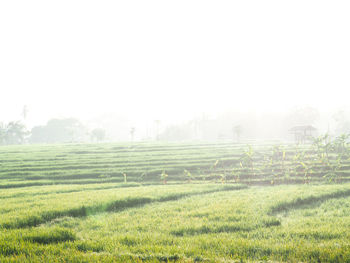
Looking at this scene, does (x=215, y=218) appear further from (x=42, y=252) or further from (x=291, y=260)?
(x=42, y=252)

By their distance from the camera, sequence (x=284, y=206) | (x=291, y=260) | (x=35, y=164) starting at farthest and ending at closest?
(x=35, y=164) < (x=284, y=206) < (x=291, y=260)

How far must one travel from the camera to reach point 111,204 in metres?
9.81

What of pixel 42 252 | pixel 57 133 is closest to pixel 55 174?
pixel 42 252

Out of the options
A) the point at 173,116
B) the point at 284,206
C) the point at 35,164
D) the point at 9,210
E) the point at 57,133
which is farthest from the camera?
the point at 173,116

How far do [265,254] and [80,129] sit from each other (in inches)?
4546

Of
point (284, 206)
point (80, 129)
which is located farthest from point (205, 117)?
point (284, 206)

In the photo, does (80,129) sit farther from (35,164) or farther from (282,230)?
(282,230)

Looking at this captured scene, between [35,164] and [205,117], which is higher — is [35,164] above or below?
below

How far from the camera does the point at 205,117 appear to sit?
358ft

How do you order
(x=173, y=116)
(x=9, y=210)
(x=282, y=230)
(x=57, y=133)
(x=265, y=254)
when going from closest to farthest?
(x=265, y=254), (x=282, y=230), (x=9, y=210), (x=57, y=133), (x=173, y=116)

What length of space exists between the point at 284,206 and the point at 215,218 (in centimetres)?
381

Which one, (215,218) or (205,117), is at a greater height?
(205,117)

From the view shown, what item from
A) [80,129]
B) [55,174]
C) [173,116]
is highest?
[173,116]

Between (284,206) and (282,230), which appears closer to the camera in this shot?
(282,230)
